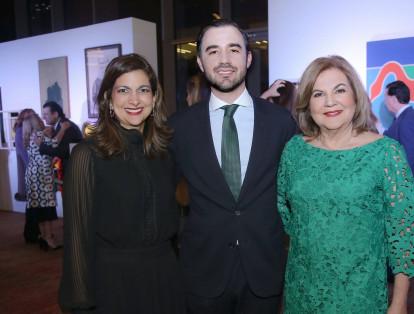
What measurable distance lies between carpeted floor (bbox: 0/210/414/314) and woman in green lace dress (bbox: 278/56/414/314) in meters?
2.01

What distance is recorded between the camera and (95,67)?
235 inches

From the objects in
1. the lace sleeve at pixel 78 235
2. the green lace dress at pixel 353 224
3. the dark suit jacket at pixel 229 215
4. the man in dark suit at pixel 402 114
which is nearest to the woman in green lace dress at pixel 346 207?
the green lace dress at pixel 353 224

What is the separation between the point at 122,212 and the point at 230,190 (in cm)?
50

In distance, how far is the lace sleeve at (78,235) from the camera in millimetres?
1657

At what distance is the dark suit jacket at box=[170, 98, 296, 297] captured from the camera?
6.15 ft

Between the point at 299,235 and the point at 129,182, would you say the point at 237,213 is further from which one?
the point at 129,182

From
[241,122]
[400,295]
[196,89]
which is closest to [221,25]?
[241,122]

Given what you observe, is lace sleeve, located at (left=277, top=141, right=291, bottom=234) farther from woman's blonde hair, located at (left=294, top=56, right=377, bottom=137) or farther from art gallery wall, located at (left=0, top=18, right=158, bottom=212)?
art gallery wall, located at (left=0, top=18, right=158, bottom=212)

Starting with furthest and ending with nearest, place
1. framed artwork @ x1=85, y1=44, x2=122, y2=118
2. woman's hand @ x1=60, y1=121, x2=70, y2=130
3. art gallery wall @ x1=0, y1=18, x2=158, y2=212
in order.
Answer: framed artwork @ x1=85, y1=44, x2=122, y2=118, art gallery wall @ x1=0, y1=18, x2=158, y2=212, woman's hand @ x1=60, y1=121, x2=70, y2=130

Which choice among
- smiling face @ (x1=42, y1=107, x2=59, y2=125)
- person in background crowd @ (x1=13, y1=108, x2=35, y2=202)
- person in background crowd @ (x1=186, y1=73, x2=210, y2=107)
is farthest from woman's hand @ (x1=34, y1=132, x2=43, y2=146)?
person in background crowd @ (x1=186, y1=73, x2=210, y2=107)

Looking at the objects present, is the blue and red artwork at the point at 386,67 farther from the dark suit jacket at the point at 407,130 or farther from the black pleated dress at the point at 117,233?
the black pleated dress at the point at 117,233

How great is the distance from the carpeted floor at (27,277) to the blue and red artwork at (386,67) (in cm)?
173

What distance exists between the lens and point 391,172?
Answer: 160 centimetres

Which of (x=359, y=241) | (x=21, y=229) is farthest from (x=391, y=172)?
(x=21, y=229)
